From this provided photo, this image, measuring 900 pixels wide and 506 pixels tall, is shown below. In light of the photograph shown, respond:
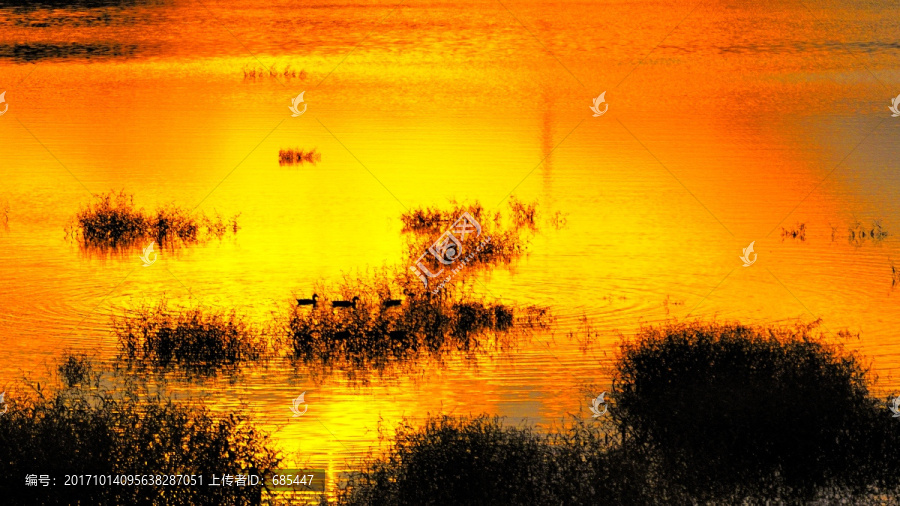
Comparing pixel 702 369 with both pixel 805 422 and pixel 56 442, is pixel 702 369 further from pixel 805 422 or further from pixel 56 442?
pixel 56 442

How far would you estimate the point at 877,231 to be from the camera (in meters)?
33.8

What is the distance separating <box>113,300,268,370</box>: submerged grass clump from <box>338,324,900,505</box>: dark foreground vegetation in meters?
5.41

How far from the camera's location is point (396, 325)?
2489cm

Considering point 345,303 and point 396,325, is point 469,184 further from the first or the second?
point 396,325

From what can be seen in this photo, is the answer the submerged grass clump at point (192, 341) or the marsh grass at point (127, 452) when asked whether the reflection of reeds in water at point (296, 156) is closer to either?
the submerged grass clump at point (192, 341)

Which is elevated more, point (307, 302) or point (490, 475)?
point (307, 302)

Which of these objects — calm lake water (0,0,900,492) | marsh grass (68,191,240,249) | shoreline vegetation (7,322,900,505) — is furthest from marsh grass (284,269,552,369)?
marsh grass (68,191,240,249)

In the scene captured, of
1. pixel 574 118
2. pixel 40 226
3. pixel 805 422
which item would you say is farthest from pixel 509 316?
pixel 574 118

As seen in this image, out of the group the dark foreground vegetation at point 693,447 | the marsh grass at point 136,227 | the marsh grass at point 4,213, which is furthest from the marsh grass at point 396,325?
the marsh grass at point 4,213

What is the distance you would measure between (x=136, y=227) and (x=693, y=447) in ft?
64.8

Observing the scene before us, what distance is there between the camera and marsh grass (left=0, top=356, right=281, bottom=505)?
55.8 feet

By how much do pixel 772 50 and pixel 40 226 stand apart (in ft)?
197

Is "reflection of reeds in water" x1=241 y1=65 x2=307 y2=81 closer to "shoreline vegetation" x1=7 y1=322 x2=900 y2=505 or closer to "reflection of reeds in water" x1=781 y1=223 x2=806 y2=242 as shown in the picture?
"reflection of reeds in water" x1=781 y1=223 x2=806 y2=242

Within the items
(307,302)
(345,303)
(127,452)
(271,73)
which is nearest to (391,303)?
(345,303)
